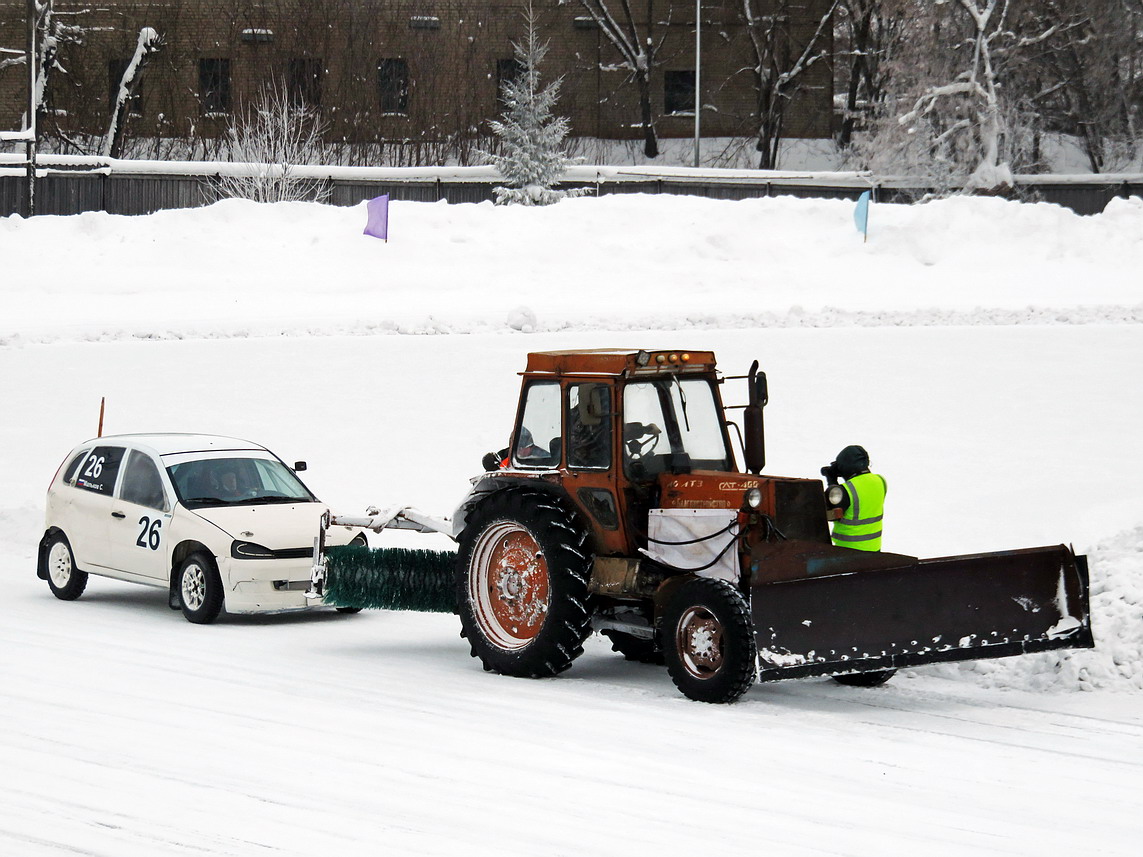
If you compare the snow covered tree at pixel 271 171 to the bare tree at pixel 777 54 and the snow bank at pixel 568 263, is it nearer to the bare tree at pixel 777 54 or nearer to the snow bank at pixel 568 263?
the snow bank at pixel 568 263

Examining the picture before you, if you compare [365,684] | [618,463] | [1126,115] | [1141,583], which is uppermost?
[1126,115]

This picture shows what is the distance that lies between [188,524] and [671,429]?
4534 millimetres

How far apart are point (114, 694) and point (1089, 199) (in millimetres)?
40956

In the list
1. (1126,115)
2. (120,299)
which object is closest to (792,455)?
(120,299)

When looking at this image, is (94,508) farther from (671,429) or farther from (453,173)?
(453,173)

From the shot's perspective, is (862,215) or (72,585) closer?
Result: (72,585)

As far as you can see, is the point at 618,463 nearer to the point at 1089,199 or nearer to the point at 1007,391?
the point at 1007,391

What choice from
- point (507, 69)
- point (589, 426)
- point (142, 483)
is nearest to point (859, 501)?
point (589, 426)

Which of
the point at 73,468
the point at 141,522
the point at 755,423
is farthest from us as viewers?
the point at 73,468

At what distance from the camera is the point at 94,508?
13680mm

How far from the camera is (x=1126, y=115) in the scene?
2039 inches

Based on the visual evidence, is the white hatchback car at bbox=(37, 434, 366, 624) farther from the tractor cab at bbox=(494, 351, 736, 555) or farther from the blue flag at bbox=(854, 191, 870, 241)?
the blue flag at bbox=(854, 191, 870, 241)

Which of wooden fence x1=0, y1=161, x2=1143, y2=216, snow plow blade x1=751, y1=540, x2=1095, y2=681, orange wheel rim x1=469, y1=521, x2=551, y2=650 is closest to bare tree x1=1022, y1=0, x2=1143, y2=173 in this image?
wooden fence x1=0, y1=161, x2=1143, y2=216

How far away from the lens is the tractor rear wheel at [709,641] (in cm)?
908
